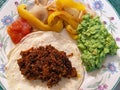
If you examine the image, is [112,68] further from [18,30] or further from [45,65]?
[18,30]

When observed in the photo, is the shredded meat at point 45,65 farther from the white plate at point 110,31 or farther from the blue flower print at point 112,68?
the blue flower print at point 112,68

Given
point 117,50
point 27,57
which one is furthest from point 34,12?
point 117,50

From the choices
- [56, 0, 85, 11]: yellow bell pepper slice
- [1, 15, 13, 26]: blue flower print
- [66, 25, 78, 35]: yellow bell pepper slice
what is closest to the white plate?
[1, 15, 13, 26]: blue flower print

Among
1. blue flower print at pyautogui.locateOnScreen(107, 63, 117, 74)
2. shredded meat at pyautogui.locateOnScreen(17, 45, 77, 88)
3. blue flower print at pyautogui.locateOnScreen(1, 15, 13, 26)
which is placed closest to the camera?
shredded meat at pyautogui.locateOnScreen(17, 45, 77, 88)

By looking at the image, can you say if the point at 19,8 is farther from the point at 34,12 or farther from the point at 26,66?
the point at 26,66

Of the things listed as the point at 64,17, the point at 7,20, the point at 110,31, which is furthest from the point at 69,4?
the point at 7,20

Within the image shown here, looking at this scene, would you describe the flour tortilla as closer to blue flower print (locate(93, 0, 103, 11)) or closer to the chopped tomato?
the chopped tomato
